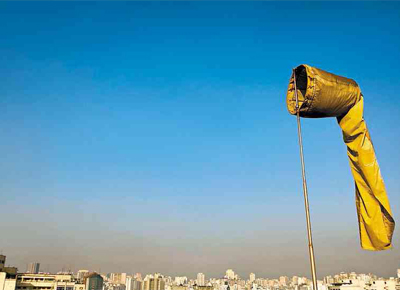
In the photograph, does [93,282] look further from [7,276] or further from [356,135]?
[356,135]

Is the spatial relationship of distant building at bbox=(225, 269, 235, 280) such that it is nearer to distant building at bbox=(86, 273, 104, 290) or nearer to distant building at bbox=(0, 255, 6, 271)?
distant building at bbox=(86, 273, 104, 290)

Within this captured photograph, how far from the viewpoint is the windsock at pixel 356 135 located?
974 cm

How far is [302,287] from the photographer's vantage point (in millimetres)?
113188

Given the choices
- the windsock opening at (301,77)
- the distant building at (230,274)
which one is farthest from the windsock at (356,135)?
the distant building at (230,274)

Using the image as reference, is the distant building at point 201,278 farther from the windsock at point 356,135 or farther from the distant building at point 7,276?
the windsock at point 356,135

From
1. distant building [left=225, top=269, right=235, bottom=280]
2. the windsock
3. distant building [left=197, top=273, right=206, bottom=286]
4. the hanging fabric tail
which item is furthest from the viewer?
distant building [left=225, top=269, right=235, bottom=280]

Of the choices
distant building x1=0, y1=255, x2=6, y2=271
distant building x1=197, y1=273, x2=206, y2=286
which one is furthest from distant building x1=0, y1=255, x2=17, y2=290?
distant building x1=197, y1=273, x2=206, y2=286

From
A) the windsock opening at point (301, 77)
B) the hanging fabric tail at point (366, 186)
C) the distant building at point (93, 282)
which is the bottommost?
the distant building at point (93, 282)

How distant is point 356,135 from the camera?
10625 millimetres

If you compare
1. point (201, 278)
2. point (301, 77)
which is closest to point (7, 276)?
point (301, 77)

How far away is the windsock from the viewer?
974 cm

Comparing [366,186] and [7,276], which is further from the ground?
[366,186]

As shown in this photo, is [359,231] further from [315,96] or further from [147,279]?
[147,279]

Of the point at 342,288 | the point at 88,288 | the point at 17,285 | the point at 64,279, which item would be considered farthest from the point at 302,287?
the point at 17,285
